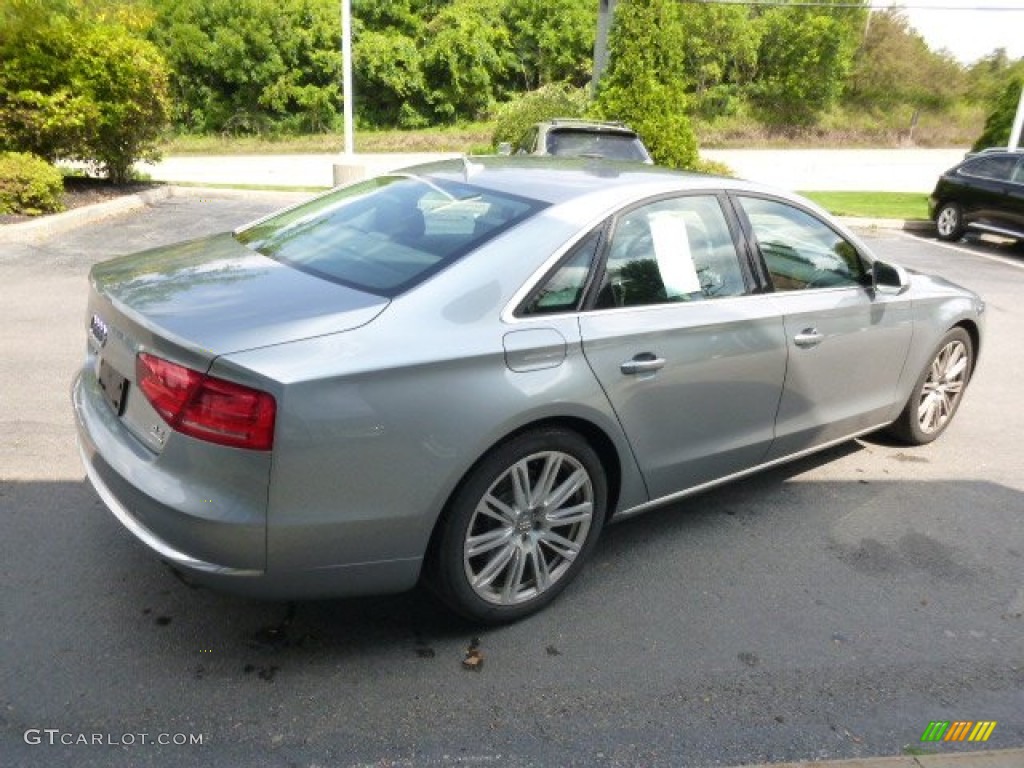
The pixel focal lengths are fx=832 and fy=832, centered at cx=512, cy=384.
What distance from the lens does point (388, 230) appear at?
3283 millimetres

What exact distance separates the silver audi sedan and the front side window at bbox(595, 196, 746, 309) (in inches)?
0.5

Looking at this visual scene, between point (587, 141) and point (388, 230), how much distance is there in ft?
28.0

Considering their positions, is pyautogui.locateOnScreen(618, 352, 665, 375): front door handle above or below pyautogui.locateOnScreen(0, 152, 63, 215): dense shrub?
above

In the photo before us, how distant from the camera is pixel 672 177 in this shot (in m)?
3.61

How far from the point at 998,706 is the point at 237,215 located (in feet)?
36.9

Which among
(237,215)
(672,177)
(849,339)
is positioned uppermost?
(672,177)

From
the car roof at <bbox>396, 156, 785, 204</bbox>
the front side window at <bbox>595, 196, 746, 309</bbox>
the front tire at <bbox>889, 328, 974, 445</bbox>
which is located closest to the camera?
the front side window at <bbox>595, 196, 746, 309</bbox>

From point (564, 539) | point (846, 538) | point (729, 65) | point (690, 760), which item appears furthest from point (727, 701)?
point (729, 65)

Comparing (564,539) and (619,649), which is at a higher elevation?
(564,539)

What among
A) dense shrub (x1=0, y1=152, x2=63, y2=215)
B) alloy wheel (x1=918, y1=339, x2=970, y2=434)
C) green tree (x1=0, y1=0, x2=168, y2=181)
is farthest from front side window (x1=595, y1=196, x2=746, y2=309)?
green tree (x1=0, y1=0, x2=168, y2=181)

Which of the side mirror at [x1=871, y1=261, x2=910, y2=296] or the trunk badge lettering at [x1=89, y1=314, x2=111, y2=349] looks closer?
the trunk badge lettering at [x1=89, y1=314, x2=111, y2=349]

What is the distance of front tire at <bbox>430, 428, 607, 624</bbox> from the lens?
2.75m

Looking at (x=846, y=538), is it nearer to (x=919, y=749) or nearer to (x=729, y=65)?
(x=919, y=749)

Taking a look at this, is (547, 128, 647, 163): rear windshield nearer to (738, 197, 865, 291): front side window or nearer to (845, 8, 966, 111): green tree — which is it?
(738, 197, 865, 291): front side window
